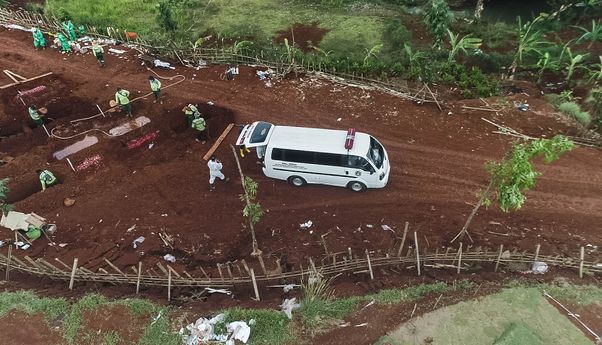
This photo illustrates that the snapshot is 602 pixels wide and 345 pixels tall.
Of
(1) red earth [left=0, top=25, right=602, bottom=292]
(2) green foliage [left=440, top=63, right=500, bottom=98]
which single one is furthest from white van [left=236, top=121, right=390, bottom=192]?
(2) green foliage [left=440, top=63, right=500, bottom=98]

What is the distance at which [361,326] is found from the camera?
965cm

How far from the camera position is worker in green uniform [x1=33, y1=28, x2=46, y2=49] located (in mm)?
20594

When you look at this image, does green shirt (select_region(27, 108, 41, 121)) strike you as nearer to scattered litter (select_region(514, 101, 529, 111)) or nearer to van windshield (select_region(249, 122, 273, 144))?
van windshield (select_region(249, 122, 273, 144))

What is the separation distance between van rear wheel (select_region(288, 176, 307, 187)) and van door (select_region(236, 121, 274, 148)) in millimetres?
1493

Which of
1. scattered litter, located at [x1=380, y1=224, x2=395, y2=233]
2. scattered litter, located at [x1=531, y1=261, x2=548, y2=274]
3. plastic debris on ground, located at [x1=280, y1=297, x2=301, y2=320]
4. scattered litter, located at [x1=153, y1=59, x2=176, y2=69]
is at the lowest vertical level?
plastic debris on ground, located at [x1=280, y1=297, x2=301, y2=320]

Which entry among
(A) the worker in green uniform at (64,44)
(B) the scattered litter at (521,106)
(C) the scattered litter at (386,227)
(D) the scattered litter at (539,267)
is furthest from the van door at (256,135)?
(A) the worker in green uniform at (64,44)

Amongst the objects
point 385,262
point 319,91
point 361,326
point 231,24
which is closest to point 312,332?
point 361,326

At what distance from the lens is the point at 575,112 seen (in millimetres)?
15570

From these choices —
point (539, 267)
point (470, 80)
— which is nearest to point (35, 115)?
point (470, 80)

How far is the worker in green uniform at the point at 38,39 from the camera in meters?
20.6

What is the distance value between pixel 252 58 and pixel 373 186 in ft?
31.6

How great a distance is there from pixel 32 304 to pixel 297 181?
26.6 ft

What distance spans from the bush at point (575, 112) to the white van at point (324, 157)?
8149mm

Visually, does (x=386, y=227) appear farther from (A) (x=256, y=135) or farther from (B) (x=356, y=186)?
(A) (x=256, y=135)
